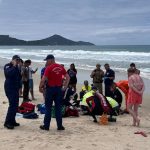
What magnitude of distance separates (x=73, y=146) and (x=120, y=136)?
137 centimetres

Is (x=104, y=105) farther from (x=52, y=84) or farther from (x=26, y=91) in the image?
(x=26, y=91)

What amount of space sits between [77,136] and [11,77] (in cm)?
192

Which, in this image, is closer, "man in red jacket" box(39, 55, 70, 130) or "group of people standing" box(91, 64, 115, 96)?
"man in red jacket" box(39, 55, 70, 130)

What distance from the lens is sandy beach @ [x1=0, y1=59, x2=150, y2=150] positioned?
7.31m

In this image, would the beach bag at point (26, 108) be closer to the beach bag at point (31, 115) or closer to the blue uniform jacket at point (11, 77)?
the beach bag at point (31, 115)

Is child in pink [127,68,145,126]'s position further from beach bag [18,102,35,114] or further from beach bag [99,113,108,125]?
beach bag [18,102,35,114]

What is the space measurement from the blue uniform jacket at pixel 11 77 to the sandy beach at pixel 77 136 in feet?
3.04

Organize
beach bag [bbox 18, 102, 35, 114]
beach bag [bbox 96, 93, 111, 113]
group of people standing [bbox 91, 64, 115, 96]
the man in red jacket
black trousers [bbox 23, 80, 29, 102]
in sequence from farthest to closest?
1. group of people standing [bbox 91, 64, 115, 96]
2. black trousers [bbox 23, 80, 29, 102]
3. beach bag [bbox 18, 102, 35, 114]
4. beach bag [bbox 96, 93, 111, 113]
5. the man in red jacket

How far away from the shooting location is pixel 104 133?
27.9 ft

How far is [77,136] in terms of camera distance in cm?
813

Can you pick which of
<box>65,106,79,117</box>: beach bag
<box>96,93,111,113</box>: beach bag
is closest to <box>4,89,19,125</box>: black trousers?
<box>65,106,79,117</box>: beach bag

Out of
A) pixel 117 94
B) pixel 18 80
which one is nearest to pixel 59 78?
pixel 18 80

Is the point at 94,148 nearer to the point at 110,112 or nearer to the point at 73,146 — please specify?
the point at 73,146

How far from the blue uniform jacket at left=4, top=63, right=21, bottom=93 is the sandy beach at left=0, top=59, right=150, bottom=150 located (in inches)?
36.5
